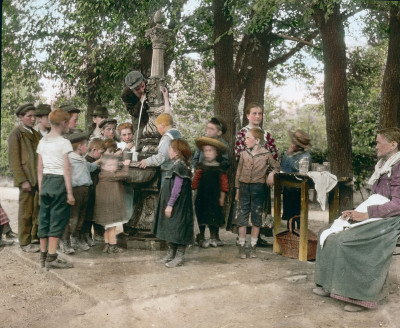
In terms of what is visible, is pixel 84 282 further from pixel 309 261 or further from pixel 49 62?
pixel 49 62

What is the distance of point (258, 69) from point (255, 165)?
533cm

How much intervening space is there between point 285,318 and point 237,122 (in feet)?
20.7

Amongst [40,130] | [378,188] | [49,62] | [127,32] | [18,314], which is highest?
[127,32]

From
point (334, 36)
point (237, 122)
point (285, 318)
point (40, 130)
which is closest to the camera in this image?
point (285, 318)

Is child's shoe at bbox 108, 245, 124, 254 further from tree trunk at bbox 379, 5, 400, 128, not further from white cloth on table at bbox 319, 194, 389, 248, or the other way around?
tree trunk at bbox 379, 5, 400, 128

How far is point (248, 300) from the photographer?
14.0 feet

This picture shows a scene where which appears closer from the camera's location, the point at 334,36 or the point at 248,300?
the point at 248,300

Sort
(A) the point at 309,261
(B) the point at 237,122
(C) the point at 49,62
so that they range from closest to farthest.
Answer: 1. (A) the point at 309,261
2. (B) the point at 237,122
3. (C) the point at 49,62

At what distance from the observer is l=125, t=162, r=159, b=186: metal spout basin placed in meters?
5.95

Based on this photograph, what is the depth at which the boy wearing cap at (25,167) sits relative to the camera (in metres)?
6.06

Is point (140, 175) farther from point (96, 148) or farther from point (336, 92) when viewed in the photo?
point (336, 92)

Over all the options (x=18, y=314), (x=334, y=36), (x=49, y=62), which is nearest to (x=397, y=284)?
(x=18, y=314)

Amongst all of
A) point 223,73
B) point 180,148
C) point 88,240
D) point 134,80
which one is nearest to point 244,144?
point 180,148

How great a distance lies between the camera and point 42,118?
640 centimetres
